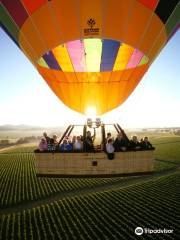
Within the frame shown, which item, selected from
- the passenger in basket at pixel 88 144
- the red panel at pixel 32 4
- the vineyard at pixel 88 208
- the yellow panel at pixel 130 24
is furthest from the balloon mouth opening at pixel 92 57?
the vineyard at pixel 88 208

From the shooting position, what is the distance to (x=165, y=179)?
1756 centimetres

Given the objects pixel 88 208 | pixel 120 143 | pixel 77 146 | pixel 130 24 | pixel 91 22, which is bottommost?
pixel 88 208

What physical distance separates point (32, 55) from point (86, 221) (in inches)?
239

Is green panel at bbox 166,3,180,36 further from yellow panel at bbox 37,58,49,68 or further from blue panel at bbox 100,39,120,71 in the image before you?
yellow panel at bbox 37,58,49,68

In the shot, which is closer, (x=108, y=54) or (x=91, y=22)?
(x=91, y=22)

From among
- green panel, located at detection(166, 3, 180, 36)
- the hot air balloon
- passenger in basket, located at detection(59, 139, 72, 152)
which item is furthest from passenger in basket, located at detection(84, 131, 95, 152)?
green panel, located at detection(166, 3, 180, 36)

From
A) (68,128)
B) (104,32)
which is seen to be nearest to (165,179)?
(68,128)

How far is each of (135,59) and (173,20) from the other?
1994 millimetres

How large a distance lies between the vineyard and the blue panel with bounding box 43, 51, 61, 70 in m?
5.26

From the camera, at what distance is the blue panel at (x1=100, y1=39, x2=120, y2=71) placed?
35.1 ft

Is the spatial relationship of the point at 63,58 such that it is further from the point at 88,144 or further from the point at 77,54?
the point at 88,144

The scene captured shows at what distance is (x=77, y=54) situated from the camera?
11.1 m

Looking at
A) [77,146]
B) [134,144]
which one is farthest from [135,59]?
[77,146]

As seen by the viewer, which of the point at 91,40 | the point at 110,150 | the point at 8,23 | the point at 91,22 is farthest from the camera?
the point at 8,23
